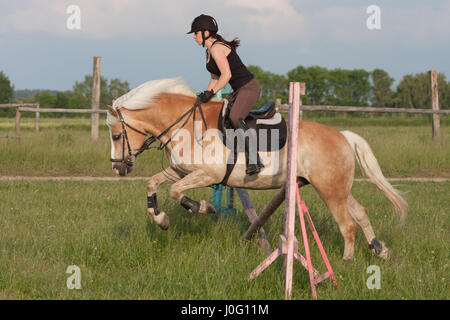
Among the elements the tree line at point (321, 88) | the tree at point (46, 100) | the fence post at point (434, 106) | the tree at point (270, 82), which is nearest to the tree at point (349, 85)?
the tree line at point (321, 88)

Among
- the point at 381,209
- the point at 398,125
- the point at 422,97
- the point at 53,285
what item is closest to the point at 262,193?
the point at 381,209

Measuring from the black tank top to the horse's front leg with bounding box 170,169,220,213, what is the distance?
1119 mm

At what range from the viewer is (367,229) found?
5.71 metres

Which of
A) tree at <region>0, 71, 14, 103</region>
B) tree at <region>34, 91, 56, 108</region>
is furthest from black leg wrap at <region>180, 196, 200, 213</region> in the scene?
tree at <region>34, 91, 56, 108</region>

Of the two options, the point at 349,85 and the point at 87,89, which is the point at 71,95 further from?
the point at 349,85

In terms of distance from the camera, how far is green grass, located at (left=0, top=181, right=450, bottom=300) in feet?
14.6

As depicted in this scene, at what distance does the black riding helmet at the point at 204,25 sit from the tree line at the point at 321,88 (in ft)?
299

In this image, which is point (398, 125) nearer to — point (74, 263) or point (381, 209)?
point (381, 209)

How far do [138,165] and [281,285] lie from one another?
9.63 metres

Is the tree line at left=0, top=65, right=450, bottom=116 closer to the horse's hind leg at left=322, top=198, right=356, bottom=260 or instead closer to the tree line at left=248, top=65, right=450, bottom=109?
the tree line at left=248, top=65, right=450, bottom=109

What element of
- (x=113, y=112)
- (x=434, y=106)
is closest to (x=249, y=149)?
(x=113, y=112)

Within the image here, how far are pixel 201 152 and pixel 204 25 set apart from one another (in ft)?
4.73

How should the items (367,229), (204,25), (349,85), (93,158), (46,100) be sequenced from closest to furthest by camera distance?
1. (204,25)
2. (367,229)
3. (93,158)
4. (46,100)
5. (349,85)

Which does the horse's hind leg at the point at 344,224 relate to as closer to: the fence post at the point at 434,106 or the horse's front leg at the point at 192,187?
the horse's front leg at the point at 192,187
